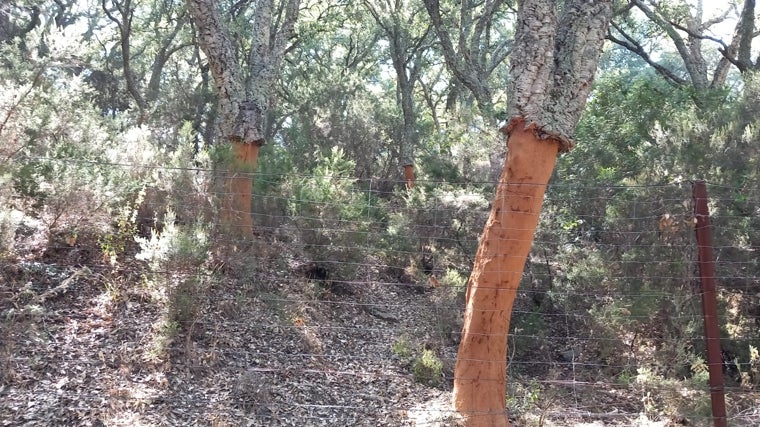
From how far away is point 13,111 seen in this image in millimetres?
5973

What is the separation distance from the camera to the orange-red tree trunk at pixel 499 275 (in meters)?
4.37

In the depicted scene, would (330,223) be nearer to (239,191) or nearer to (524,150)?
(239,191)

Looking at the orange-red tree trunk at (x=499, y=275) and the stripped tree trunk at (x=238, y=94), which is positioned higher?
the stripped tree trunk at (x=238, y=94)

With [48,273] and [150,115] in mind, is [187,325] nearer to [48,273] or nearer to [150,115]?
[48,273]

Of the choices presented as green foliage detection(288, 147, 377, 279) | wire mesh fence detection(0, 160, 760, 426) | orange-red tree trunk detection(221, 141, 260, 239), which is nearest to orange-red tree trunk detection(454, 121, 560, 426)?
wire mesh fence detection(0, 160, 760, 426)

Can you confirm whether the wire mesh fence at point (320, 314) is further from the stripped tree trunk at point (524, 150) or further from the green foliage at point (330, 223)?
the stripped tree trunk at point (524, 150)

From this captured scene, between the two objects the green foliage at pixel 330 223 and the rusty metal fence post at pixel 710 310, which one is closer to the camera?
the rusty metal fence post at pixel 710 310

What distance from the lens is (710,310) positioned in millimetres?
3854

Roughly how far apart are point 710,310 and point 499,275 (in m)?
1.48

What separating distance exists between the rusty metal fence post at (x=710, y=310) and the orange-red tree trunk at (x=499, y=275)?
1.10m

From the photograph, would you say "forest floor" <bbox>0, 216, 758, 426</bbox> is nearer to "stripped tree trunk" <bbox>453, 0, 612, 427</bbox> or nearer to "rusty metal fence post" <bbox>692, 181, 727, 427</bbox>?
"stripped tree trunk" <bbox>453, 0, 612, 427</bbox>

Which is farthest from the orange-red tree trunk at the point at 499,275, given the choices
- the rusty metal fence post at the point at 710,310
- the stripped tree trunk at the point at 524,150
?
the rusty metal fence post at the point at 710,310

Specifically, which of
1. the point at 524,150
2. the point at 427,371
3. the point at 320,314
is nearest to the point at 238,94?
the point at 320,314

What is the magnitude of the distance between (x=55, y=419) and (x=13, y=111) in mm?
3535
